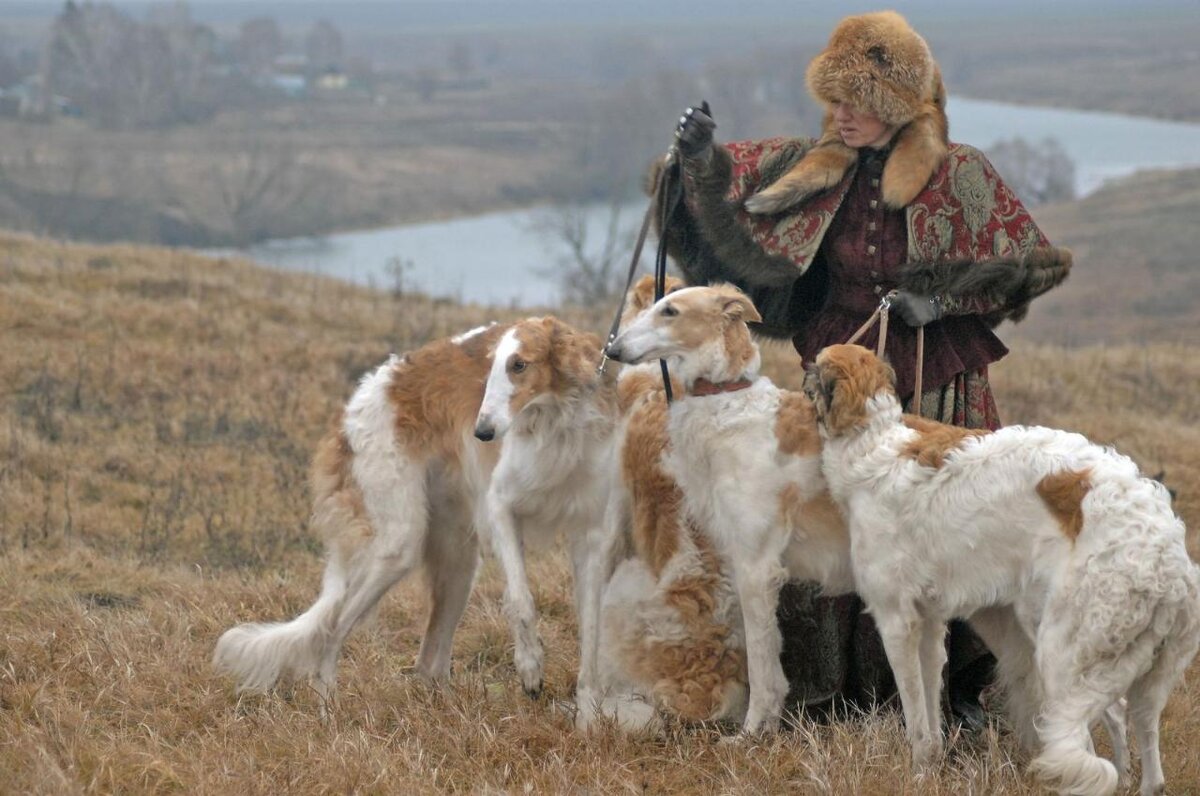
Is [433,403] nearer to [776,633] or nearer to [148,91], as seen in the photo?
[776,633]

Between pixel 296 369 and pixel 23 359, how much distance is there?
238 cm

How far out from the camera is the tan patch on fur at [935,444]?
4996 mm

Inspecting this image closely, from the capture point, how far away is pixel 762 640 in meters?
5.49

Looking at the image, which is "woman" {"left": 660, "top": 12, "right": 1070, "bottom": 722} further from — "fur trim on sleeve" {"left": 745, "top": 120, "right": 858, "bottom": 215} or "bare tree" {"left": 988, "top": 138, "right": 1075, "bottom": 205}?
"bare tree" {"left": 988, "top": 138, "right": 1075, "bottom": 205}

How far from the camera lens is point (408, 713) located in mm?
5723

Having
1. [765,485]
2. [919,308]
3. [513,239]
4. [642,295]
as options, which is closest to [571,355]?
[642,295]

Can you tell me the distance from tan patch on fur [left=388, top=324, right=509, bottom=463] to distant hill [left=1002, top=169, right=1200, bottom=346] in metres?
19.7

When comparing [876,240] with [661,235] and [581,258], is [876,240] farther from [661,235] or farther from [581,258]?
[581,258]

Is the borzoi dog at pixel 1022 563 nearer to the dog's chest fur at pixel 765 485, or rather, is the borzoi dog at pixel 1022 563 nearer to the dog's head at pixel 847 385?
the dog's head at pixel 847 385

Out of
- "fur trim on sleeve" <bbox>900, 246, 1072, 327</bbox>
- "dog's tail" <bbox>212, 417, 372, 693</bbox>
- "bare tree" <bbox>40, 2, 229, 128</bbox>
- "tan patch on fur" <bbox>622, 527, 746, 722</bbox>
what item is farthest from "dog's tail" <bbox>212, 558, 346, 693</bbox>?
"bare tree" <bbox>40, 2, 229, 128</bbox>

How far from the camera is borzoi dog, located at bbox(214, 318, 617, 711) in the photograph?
5.89 meters

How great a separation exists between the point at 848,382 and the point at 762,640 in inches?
41.2

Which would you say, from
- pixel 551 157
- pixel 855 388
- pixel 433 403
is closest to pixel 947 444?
pixel 855 388

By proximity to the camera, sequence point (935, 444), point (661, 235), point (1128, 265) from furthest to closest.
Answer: point (1128, 265)
point (661, 235)
point (935, 444)
